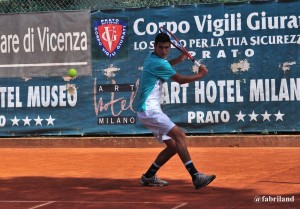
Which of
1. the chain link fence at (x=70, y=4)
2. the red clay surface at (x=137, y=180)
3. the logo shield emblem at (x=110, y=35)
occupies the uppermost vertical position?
the chain link fence at (x=70, y=4)

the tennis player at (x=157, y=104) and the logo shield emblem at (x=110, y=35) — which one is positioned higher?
the logo shield emblem at (x=110, y=35)

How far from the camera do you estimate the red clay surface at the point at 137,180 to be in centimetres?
780

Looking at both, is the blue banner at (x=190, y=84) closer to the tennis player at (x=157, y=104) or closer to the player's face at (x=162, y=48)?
the tennis player at (x=157, y=104)

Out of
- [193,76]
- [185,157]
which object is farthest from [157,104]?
[185,157]

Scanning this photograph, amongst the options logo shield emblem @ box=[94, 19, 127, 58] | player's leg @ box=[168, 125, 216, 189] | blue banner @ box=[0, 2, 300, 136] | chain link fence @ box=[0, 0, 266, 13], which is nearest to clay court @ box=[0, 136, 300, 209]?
player's leg @ box=[168, 125, 216, 189]

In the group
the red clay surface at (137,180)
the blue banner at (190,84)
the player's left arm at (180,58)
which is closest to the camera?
the red clay surface at (137,180)

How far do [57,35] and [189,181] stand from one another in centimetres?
727

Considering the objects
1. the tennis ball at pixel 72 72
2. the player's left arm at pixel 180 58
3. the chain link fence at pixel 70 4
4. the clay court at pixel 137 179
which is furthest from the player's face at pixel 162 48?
the tennis ball at pixel 72 72

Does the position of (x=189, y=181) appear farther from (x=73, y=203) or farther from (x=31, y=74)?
(x=31, y=74)

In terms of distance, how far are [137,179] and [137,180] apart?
117 millimetres

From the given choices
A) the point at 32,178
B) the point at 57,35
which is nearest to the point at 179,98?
the point at 57,35

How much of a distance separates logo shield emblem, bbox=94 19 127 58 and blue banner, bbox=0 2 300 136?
0.02 metres

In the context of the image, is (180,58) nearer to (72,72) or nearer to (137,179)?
(137,179)

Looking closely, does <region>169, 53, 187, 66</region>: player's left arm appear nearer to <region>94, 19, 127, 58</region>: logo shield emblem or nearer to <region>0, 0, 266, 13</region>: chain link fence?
<region>94, 19, 127, 58</region>: logo shield emblem
